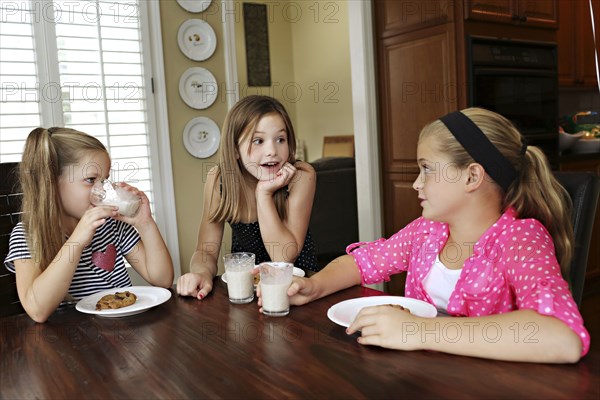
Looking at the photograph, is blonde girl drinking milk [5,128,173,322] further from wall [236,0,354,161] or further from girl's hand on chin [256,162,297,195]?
wall [236,0,354,161]

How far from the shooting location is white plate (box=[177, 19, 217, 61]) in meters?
4.05

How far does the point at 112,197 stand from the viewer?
136cm

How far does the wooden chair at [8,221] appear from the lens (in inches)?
59.7

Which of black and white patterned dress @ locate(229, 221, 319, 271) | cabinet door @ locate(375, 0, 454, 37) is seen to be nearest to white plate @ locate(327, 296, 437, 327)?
black and white patterned dress @ locate(229, 221, 319, 271)

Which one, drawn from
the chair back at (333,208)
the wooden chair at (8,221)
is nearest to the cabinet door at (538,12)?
the chair back at (333,208)

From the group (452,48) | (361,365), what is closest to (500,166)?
(361,365)

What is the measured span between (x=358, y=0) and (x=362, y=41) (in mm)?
252

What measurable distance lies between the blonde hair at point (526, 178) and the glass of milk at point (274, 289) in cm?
46

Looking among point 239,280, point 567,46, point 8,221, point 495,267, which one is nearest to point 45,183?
point 8,221

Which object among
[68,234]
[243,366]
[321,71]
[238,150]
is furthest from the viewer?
[321,71]

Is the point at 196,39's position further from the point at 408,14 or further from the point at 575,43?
the point at 575,43

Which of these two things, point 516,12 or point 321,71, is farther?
point 321,71

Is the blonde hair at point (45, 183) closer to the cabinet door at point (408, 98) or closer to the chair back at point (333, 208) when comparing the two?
the cabinet door at point (408, 98)

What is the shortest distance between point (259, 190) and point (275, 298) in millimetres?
682
